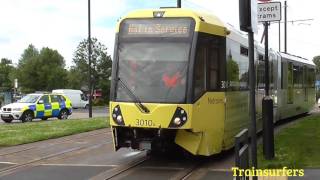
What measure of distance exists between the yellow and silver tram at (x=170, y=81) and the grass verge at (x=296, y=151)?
1.30m

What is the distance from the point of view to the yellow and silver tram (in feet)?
37.0

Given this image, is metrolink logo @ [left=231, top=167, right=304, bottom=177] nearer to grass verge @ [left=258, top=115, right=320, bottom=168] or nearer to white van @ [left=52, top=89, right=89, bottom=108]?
grass verge @ [left=258, top=115, right=320, bottom=168]

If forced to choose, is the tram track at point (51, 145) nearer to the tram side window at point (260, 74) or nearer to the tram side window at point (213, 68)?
the tram side window at point (213, 68)

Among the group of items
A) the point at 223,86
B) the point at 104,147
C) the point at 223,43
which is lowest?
the point at 104,147

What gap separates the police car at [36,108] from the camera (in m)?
31.1

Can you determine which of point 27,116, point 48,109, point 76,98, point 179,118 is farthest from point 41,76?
point 179,118

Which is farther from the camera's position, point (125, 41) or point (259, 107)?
point (259, 107)

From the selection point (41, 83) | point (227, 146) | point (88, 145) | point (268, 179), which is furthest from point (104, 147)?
point (41, 83)

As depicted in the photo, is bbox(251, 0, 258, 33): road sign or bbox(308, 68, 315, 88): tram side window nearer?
bbox(251, 0, 258, 33): road sign

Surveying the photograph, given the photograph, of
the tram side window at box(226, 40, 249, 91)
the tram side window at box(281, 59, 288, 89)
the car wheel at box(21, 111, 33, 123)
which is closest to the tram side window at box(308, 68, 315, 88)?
the tram side window at box(281, 59, 288, 89)

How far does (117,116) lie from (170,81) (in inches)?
50.2

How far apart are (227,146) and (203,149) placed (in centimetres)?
146

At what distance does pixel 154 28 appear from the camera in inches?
464

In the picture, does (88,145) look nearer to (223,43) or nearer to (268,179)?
(223,43)
